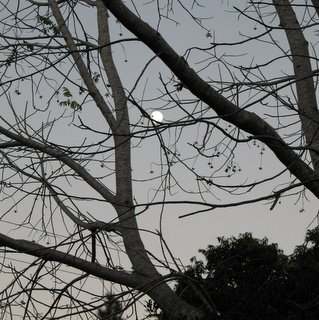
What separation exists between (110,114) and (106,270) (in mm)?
1710

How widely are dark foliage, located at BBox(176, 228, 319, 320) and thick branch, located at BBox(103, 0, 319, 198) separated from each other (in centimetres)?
123

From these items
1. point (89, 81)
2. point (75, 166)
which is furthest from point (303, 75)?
point (75, 166)

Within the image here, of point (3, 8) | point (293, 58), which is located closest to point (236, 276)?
point (293, 58)

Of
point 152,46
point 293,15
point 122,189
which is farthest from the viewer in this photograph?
point 122,189

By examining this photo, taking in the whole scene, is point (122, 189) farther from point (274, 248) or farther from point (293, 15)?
point (293, 15)

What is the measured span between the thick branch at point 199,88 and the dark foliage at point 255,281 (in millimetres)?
1225

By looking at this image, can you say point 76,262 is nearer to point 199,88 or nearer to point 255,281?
point 255,281

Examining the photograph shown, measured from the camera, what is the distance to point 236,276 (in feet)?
18.1

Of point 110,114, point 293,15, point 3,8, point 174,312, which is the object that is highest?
point 3,8

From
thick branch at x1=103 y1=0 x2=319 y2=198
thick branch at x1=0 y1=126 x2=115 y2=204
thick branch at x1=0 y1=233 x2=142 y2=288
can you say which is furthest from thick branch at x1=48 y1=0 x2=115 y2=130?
thick branch at x1=103 y1=0 x2=319 y2=198

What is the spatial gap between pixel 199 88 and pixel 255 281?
2.23 meters

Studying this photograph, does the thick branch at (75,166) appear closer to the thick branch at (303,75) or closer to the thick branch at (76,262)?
the thick branch at (76,262)

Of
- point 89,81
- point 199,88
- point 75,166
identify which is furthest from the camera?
point 89,81

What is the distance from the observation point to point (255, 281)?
5363 mm
